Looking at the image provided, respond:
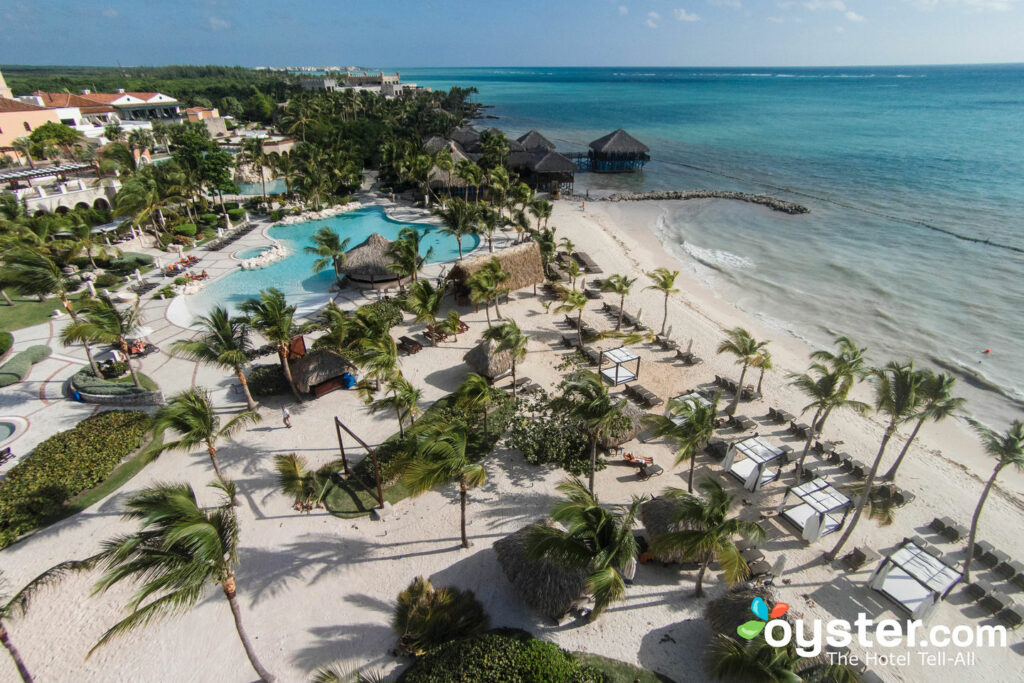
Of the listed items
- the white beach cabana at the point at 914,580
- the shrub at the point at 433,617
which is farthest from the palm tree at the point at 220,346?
the white beach cabana at the point at 914,580

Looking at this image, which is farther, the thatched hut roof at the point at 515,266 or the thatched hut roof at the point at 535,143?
the thatched hut roof at the point at 535,143

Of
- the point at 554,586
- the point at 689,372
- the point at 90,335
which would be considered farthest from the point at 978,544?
the point at 90,335

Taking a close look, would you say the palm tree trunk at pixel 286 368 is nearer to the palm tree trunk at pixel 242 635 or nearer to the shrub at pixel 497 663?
the palm tree trunk at pixel 242 635

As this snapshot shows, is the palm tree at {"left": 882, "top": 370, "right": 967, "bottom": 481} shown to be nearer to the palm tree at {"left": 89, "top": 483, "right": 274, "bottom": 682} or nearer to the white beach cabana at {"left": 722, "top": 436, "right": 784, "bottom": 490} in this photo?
the white beach cabana at {"left": 722, "top": 436, "right": 784, "bottom": 490}

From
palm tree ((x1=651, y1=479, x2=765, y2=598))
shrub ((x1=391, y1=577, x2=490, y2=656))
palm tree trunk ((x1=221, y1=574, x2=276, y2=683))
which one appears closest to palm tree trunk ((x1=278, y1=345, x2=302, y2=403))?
palm tree trunk ((x1=221, y1=574, x2=276, y2=683))

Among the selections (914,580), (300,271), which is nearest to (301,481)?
(914,580)

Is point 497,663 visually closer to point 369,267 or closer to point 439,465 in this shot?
point 439,465

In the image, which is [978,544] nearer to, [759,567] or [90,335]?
[759,567]
